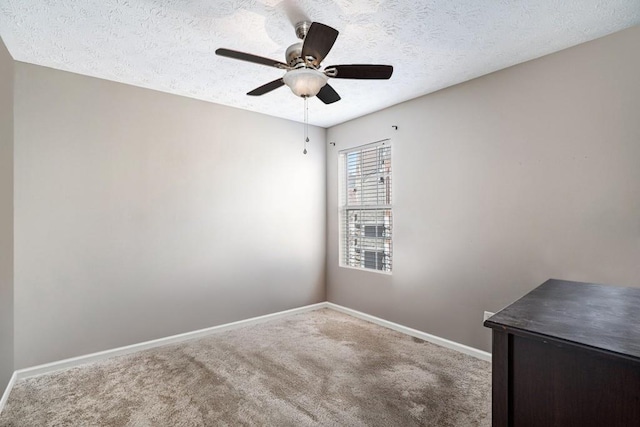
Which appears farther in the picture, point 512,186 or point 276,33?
point 512,186

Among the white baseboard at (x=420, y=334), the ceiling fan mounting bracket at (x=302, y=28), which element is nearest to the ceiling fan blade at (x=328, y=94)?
the ceiling fan mounting bracket at (x=302, y=28)

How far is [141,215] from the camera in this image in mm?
3096

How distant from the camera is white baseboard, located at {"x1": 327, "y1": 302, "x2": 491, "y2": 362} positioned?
2874 millimetres

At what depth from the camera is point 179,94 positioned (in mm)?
3273

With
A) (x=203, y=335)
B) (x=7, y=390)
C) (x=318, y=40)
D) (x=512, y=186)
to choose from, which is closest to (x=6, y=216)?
(x=7, y=390)

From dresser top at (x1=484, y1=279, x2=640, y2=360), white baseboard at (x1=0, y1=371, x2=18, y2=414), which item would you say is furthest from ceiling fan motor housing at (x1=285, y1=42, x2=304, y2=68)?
white baseboard at (x1=0, y1=371, x2=18, y2=414)

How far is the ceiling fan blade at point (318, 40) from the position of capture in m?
1.68

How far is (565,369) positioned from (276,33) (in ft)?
7.59

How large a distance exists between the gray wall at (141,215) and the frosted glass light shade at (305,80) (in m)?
1.81

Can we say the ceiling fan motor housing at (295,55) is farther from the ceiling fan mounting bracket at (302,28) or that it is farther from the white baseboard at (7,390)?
the white baseboard at (7,390)

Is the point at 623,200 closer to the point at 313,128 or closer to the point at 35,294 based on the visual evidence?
the point at 313,128

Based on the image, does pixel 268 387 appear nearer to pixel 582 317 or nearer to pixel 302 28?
pixel 582 317

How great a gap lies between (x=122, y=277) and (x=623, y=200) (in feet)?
12.9

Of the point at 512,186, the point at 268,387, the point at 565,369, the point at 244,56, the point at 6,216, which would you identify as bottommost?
the point at 268,387
